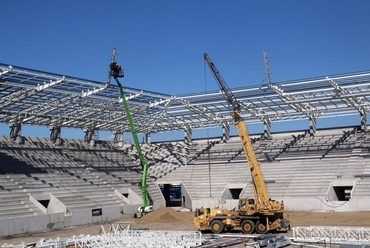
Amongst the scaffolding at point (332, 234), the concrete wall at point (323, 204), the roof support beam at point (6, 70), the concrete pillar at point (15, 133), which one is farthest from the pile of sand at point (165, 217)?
the roof support beam at point (6, 70)

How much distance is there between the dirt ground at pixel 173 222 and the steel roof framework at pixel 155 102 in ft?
23.4

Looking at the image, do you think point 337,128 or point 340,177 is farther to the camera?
point 337,128

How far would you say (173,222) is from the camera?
31.8m

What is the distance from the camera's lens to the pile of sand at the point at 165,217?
3233 cm

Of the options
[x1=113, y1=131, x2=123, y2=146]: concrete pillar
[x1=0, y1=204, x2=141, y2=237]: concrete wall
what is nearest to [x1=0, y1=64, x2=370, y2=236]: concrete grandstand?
[x1=0, y1=204, x2=141, y2=237]: concrete wall

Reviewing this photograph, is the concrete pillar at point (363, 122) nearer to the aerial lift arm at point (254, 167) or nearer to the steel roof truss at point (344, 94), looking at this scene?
the steel roof truss at point (344, 94)

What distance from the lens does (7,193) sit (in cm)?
3022

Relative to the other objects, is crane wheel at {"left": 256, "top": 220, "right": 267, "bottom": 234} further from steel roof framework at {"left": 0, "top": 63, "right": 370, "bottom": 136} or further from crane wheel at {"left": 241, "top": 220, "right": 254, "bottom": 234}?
steel roof framework at {"left": 0, "top": 63, "right": 370, "bottom": 136}

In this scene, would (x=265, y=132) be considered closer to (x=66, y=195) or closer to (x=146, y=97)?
(x=146, y=97)

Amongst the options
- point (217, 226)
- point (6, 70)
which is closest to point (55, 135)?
point (6, 70)

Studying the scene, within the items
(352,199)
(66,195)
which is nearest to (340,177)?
(352,199)

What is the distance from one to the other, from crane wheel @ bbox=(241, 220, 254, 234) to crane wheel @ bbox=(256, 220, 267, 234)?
272 millimetres

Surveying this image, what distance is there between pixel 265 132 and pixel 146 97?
13.0 m

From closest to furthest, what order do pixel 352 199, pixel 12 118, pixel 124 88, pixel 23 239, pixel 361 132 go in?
pixel 23 239
pixel 352 199
pixel 124 88
pixel 12 118
pixel 361 132
